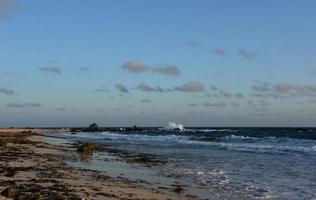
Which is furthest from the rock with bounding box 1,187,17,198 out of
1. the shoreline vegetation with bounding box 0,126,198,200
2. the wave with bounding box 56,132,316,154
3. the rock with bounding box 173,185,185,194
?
the wave with bounding box 56,132,316,154

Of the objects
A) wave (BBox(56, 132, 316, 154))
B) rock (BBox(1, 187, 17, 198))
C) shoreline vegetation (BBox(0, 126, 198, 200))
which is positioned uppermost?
wave (BBox(56, 132, 316, 154))

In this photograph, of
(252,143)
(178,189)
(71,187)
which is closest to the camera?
(71,187)

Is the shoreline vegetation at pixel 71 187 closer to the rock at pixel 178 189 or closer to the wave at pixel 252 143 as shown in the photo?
the rock at pixel 178 189

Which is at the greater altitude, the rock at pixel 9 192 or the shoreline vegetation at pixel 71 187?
the rock at pixel 9 192

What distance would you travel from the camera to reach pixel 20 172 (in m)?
18.1

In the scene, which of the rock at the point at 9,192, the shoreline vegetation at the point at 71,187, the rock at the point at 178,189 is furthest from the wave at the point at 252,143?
the rock at the point at 9,192

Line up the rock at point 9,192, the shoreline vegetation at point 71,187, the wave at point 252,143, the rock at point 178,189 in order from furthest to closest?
the wave at point 252,143, the rock at point 178,189, the shoreline vegetation at point 71,187, the rock at point 9,192

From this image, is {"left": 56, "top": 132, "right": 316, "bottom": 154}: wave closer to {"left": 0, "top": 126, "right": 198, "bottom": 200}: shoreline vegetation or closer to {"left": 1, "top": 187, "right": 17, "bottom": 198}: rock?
{"left": 0, "top": 126, "right": 198, "bottom": 200}: shoreline vegetation

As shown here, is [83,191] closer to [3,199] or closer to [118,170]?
[3,199]

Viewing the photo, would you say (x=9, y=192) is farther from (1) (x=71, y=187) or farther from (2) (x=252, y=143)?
(2) (x=252, y=143)

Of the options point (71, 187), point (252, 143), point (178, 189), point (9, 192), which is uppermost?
point (252, 143)

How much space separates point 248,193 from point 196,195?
6.32ft

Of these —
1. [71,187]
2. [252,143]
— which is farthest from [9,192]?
[252,143]

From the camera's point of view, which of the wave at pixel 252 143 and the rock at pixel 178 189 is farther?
the wave at pixel 252 143
